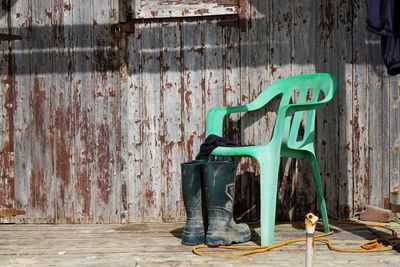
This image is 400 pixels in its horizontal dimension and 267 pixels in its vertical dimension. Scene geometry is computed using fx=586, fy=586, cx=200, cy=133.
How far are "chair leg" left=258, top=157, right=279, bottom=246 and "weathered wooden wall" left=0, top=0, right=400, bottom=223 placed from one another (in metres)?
0.79

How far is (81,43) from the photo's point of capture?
396 centimetres

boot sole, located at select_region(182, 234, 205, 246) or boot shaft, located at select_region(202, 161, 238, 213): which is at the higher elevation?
boot shaft, located at select_region(202, 161, 238, 213)

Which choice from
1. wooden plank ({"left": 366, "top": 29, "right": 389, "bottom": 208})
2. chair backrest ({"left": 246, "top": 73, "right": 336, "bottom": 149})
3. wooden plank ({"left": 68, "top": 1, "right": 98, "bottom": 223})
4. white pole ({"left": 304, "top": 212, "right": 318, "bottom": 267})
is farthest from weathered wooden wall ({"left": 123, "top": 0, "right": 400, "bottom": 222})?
white pole ({"left": 304, "top": 212, "right": 318, "bottom": 267})

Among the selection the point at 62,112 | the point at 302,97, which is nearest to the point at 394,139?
the point at 302,97

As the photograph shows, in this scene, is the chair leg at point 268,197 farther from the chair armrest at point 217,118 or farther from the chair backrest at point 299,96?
the chair armrest at point 217,118

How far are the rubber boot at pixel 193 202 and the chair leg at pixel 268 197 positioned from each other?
1.12ft

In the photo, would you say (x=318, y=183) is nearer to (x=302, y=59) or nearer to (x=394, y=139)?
(x=394, y=139)

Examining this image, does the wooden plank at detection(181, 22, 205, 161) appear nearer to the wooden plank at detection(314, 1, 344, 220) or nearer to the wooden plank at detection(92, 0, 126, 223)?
the wooden plank at detection(92, 0, 126, 223)

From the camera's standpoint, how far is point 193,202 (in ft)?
10.5

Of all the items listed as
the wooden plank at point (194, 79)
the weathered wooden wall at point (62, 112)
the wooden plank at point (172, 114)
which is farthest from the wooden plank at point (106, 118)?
the wooden plank at point (194, 79)

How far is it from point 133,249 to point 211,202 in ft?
1.58

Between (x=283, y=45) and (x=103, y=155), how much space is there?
1416 mm

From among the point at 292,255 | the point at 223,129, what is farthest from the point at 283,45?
the point at 292,255

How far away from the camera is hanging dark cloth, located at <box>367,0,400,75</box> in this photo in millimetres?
2891
